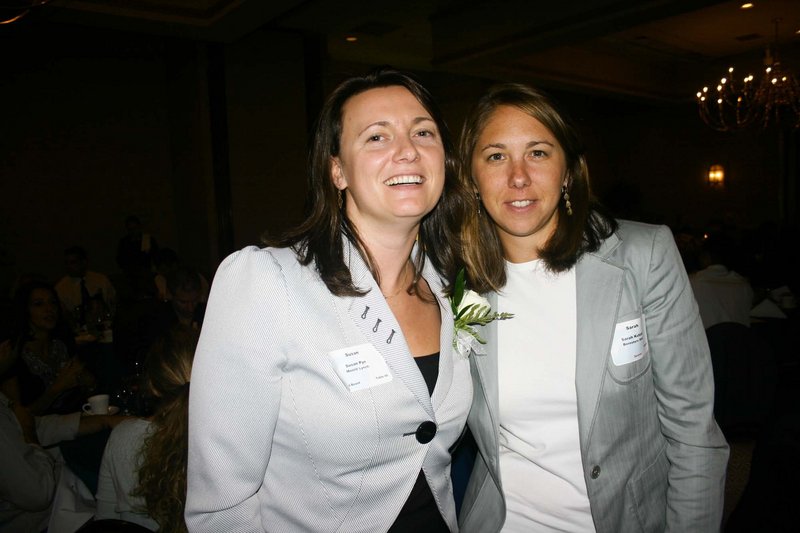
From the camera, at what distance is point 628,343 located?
1.47 m

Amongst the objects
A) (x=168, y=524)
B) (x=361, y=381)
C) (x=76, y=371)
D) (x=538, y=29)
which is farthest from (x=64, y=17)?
(x=361, y=381)

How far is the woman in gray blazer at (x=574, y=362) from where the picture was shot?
4.76 ft

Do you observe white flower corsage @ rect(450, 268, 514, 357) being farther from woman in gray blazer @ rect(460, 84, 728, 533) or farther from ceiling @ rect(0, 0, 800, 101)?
ceiling @ rect(0, 0, 800, 101)

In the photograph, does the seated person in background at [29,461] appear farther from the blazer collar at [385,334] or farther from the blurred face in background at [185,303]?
the blazer collar at [385,334]

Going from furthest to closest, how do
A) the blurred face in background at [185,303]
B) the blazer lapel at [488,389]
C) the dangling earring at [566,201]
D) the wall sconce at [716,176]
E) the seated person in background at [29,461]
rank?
the wall sconce at [716,176], the blurred face in background at [185,303], the seated person in background at [29,461], the dangling earring at [566,201], the blazer lapel at [488,389]

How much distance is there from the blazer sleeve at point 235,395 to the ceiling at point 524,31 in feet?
12.2

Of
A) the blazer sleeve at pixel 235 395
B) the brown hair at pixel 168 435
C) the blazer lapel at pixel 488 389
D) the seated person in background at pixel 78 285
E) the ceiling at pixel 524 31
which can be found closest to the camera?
the blazer sleeve at pixel 235 395

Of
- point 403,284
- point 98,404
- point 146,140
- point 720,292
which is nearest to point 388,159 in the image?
point 403,284

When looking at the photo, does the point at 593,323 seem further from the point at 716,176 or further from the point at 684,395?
the point at 716,176

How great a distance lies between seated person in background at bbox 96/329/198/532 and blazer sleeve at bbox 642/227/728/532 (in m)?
1.52

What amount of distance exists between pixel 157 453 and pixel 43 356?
8.27ft

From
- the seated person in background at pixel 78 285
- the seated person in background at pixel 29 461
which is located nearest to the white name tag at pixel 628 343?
the seated person in background at pixel 29 461

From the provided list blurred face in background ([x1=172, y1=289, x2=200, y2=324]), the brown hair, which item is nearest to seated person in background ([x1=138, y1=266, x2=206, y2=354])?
blurred face in background ([x1=172, y1=289, x2=200, y2=324])

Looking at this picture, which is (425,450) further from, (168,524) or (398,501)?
(168,524)
